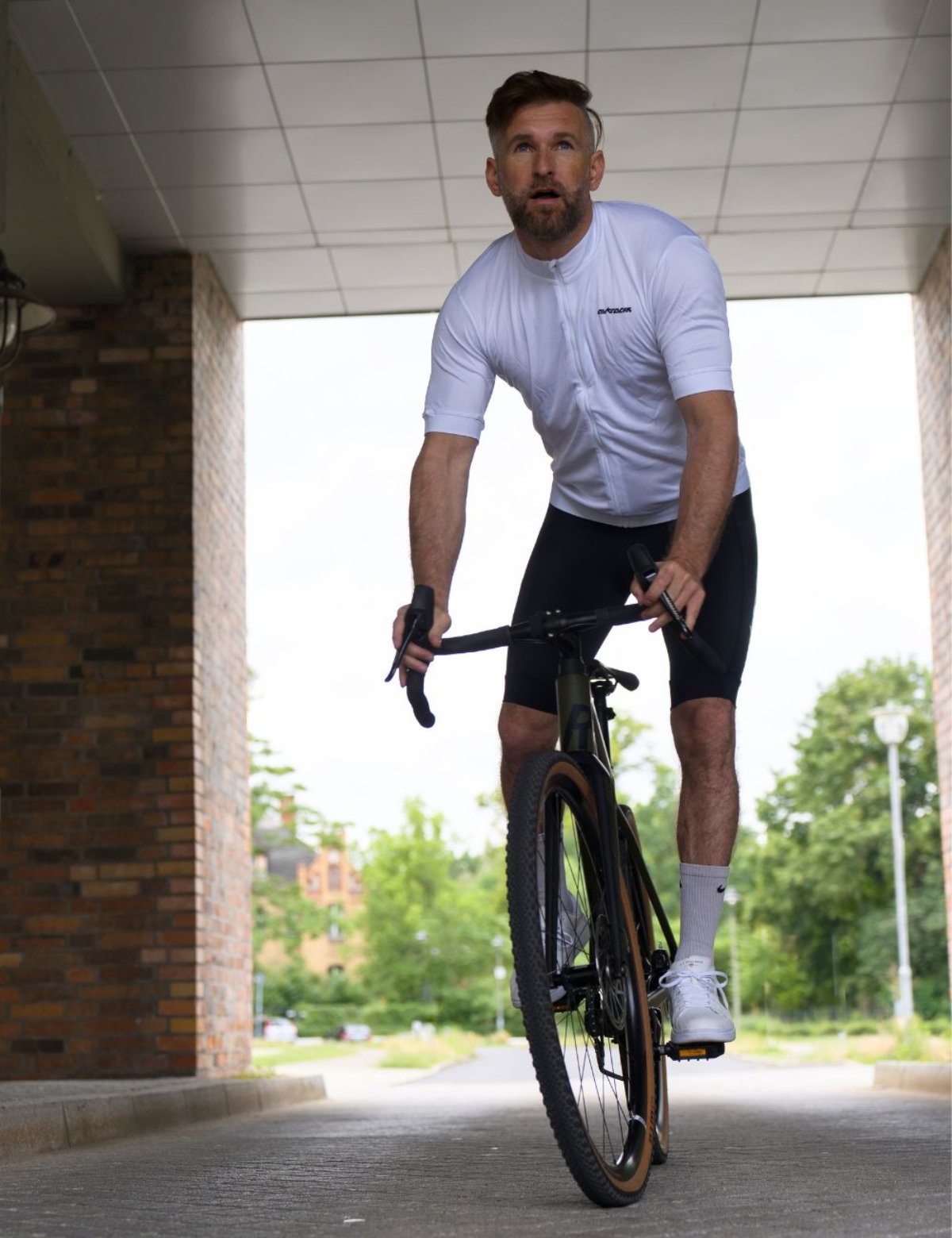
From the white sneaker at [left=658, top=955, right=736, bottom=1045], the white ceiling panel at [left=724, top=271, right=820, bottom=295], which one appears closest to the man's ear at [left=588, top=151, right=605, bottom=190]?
the white sneaker at [left=658, top=955, right=736, bottom=1045]

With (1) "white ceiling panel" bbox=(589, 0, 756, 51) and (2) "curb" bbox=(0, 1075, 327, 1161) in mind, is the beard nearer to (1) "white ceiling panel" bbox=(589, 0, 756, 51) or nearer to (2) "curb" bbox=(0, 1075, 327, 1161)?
(2) "curb" bbox=(0, 1075, 327, 1161)

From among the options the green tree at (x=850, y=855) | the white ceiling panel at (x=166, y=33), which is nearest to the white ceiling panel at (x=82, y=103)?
the white ceiling panel at (x=166, y=33)

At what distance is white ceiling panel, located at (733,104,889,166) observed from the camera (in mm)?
7652

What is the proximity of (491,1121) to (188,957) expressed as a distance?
282 cm

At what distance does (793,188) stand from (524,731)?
19.8 feet

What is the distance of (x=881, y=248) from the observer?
9.12 metres

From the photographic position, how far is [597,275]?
3100mm

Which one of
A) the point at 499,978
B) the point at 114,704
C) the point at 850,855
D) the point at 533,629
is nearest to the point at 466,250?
the point at 114,704

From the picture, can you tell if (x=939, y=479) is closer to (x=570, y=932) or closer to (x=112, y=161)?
(x=112, y=161)

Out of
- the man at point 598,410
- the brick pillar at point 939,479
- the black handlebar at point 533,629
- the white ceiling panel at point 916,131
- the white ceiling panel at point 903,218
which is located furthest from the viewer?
the brick pillar at point 939,479

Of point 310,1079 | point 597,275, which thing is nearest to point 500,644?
point 597,275

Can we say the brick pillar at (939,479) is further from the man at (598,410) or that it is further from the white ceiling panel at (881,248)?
the man at (598,410)

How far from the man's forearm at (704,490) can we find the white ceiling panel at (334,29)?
437cm

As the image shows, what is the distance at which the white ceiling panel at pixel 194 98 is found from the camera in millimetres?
7152
